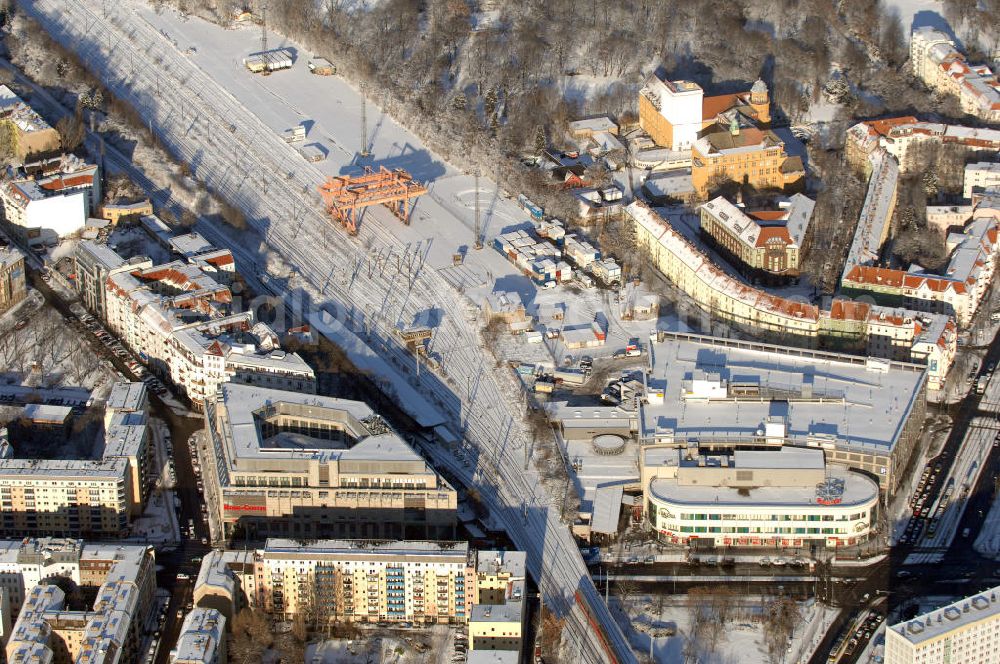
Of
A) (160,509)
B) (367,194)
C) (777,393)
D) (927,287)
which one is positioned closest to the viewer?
(160,509)

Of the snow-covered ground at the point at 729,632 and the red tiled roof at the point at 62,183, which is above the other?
the snow-covered ground at the point at 729,632

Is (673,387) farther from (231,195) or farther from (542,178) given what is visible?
(231,195)

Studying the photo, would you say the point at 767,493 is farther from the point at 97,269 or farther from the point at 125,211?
the point at 125,211

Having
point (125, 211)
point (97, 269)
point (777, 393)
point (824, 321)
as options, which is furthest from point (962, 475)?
point (125, 211)

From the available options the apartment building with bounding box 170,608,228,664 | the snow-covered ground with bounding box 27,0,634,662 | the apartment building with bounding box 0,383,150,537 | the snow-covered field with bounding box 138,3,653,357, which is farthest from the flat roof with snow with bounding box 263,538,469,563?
the snow-covered field with bounding box 138,3,653,357

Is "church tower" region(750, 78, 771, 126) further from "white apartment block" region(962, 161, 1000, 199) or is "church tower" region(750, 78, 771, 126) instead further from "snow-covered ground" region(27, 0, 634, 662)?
"snow-covered ground" region(27, 0, 634, 662)

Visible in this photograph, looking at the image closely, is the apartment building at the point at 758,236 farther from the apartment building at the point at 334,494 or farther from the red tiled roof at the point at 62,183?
the red tiled roof at the point at 62,183

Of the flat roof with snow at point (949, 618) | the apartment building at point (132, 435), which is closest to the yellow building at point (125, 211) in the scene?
the apartment building at point (132, 435)
